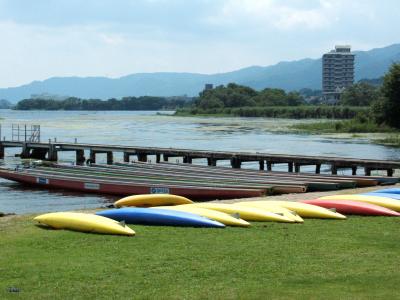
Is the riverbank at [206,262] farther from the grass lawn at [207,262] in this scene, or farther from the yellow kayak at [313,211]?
the yellow kayak at [313,211]

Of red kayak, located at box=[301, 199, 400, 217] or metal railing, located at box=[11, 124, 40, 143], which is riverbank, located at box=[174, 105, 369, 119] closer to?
metal railing, located at box=[11, 124, 40, 143]

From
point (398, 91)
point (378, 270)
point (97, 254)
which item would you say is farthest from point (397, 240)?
point (398, 91)

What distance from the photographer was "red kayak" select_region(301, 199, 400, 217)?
15.6 meters

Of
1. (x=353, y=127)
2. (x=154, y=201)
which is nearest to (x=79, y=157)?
(x=154, y=201)

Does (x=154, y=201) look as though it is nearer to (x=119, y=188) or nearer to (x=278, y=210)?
(x=278, y=210)

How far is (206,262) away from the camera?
1024 centimetres

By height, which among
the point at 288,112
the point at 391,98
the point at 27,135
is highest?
the point at 391,98

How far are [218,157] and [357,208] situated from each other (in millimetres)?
21778

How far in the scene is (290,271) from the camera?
31.3 ft

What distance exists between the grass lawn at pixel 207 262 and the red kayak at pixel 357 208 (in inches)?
63.8

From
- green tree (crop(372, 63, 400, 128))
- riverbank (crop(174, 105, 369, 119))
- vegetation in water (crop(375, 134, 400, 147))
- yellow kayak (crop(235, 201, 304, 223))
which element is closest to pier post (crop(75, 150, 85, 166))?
green tree (crop(372, 63, 400, 128))

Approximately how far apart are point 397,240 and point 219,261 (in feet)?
12.5

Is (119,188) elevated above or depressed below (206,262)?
below

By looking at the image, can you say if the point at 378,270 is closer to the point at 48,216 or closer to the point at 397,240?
the point at 397,240
